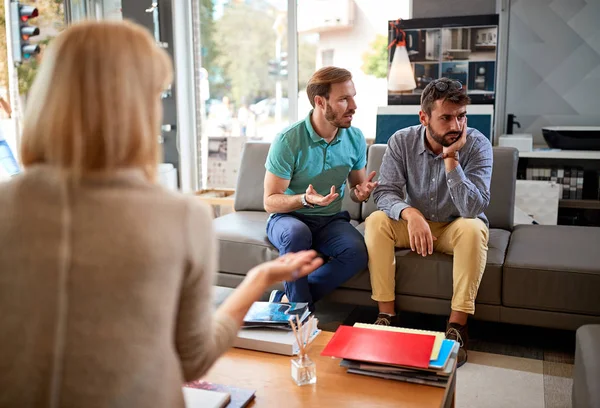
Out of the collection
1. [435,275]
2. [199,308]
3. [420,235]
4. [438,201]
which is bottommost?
[435,275]

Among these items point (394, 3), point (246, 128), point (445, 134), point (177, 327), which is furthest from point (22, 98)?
point (177, 327)

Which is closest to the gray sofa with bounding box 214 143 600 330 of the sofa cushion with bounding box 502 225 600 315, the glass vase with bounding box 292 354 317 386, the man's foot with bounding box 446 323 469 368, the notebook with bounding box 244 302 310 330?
the sofa cushion with bounding box 502 225 600 315

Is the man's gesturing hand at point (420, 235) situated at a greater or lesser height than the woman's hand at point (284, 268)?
lesser

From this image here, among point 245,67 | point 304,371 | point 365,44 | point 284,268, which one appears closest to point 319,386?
point 304,371

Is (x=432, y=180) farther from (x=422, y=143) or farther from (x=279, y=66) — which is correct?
(x=279, y=66)

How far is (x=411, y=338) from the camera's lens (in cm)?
176

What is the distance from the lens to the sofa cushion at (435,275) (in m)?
2.53

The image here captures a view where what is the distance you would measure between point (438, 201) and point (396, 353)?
3.90 feet

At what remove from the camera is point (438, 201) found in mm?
2721

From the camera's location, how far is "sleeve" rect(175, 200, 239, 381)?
95 centimetres

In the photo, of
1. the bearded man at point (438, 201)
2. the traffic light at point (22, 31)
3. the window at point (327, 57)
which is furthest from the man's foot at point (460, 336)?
the traffic light at point (22, 31)

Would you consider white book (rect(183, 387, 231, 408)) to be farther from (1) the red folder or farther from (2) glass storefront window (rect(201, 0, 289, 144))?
(2) glass storefront window (rect(201, 0, 289, 144))

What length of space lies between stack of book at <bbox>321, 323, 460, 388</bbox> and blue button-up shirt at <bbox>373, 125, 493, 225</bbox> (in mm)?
923

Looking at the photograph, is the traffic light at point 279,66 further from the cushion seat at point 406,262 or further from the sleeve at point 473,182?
the sleeve at point 473,182
